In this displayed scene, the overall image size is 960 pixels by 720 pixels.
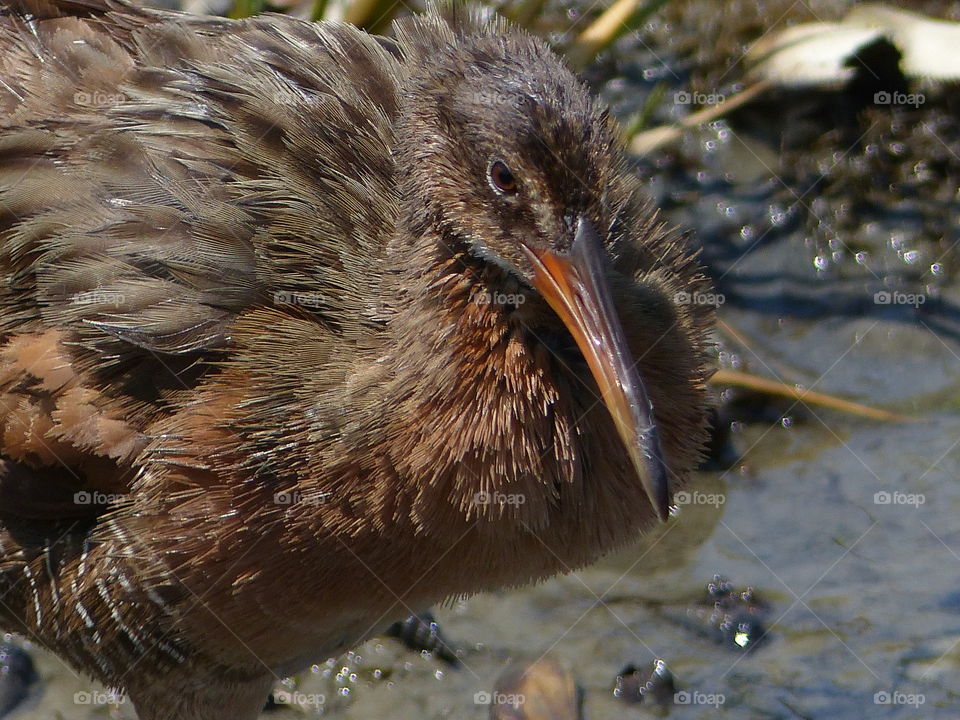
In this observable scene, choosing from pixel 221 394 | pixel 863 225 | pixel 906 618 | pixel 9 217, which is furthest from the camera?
pixel 863 225

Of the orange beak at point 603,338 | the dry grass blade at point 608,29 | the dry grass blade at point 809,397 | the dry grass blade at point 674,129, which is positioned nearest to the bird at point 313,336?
the orange beak at point 603,338

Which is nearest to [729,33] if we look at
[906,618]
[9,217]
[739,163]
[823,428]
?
[739,163]

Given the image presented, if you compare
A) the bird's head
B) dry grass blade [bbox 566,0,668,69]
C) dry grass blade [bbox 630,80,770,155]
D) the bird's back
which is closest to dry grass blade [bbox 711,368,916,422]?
dry grass blade [bbox 630,80,770,155]

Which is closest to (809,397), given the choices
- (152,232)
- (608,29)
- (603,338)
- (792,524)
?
(792,524)

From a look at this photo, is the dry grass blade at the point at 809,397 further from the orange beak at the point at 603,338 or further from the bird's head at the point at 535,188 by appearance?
the orange beak at the point at 603,338

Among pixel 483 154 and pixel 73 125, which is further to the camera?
A: pixel 73 125

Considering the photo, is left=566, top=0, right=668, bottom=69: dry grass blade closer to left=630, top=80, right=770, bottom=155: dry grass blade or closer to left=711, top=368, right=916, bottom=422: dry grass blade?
left=630, top=80, right=770, bottom=155: dry grass blade

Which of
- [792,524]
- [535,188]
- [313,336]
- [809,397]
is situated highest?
[535,188]

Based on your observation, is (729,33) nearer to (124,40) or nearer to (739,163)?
(739,163)

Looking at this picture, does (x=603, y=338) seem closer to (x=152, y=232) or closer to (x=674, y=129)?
(x=152, y=232)
